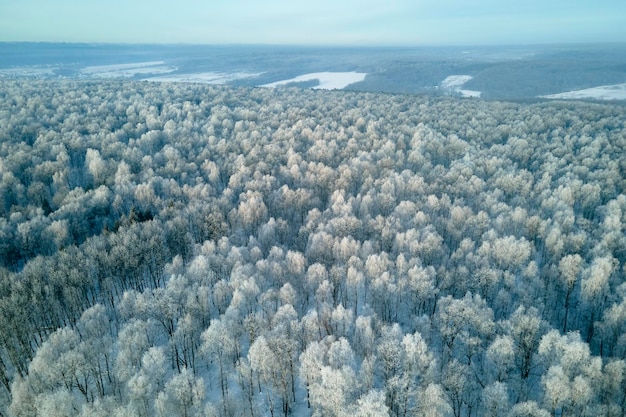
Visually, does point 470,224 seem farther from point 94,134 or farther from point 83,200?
point 94,134

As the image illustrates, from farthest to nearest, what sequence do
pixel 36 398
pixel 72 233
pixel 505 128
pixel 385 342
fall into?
Result: pixel 505 128
pixel 72 233
pixel 385 342
pixel 36 398

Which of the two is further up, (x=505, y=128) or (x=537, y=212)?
(x=505, y=128)

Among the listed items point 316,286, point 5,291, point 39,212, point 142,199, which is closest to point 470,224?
point 316,286

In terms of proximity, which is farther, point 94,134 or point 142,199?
point 94,134

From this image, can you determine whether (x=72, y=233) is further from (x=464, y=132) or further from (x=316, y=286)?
(x=464, y=132)

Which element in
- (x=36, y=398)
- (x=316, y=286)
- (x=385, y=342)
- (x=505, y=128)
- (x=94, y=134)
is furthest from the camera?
(x=505, y=128)

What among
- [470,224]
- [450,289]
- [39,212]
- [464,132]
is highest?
[464,132]

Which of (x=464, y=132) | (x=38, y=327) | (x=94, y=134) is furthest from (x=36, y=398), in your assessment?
(x=464, y=132)
